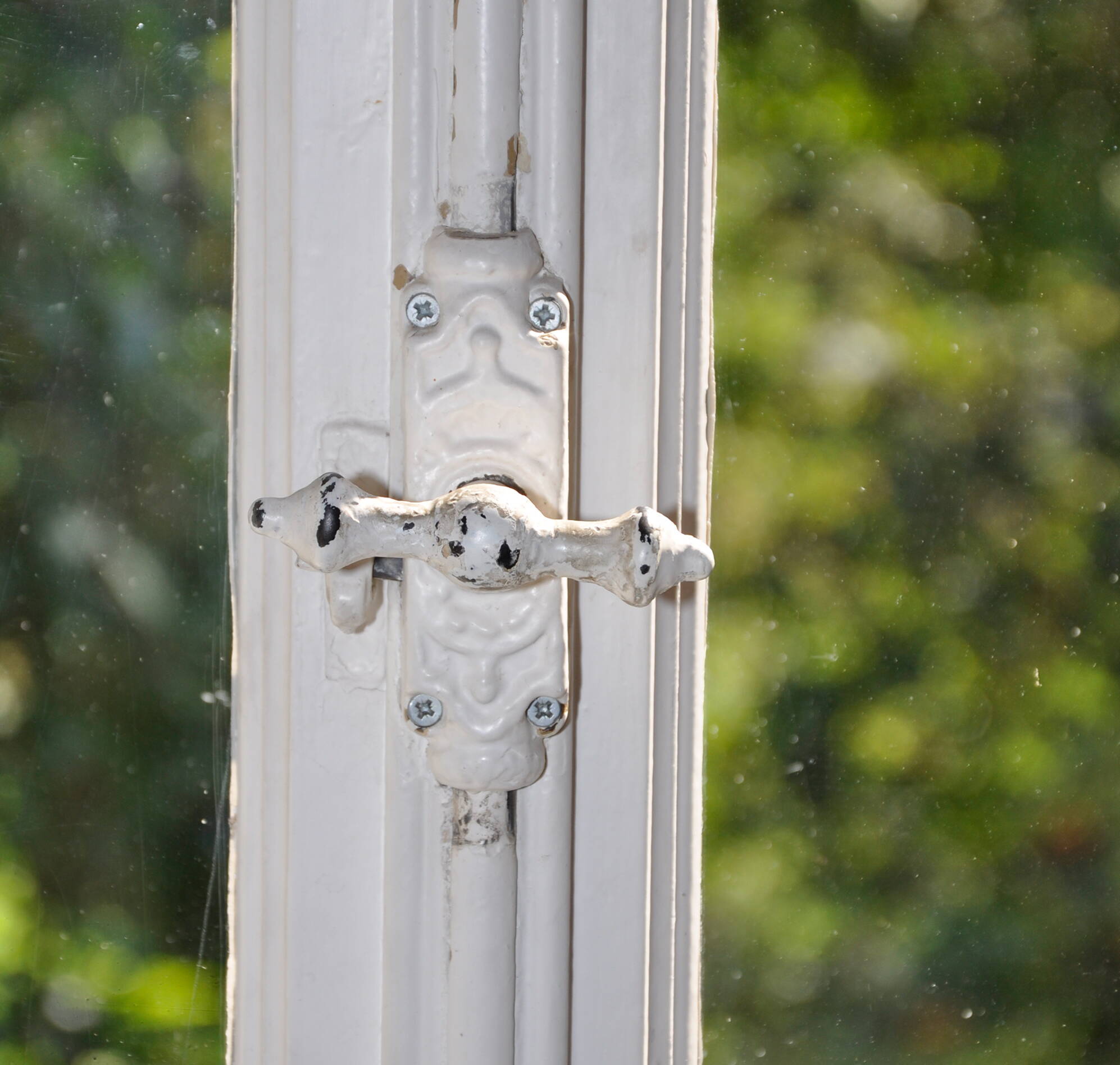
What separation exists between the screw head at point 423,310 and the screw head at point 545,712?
16 centimetres

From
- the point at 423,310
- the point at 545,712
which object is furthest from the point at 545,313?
the point at 545,712

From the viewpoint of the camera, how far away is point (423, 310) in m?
0.47

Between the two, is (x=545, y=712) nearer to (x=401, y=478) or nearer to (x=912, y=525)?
(x=401, y=478)

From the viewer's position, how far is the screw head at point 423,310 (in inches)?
18.5

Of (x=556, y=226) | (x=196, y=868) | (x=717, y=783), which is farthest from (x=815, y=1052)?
(x=556, y=226)

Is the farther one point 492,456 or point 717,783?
point 717,783

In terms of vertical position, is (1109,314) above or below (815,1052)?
above

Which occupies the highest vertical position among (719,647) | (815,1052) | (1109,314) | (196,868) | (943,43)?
(943,43)

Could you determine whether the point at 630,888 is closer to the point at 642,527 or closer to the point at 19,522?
the point at 642,527

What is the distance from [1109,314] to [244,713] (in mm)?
471

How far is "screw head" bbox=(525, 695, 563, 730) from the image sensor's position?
1.60ft

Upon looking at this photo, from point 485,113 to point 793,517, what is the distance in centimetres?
24

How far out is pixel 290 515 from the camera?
433mm

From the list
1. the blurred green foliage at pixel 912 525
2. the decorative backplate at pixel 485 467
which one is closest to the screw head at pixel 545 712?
the decorative backplate at pixel 485 467
